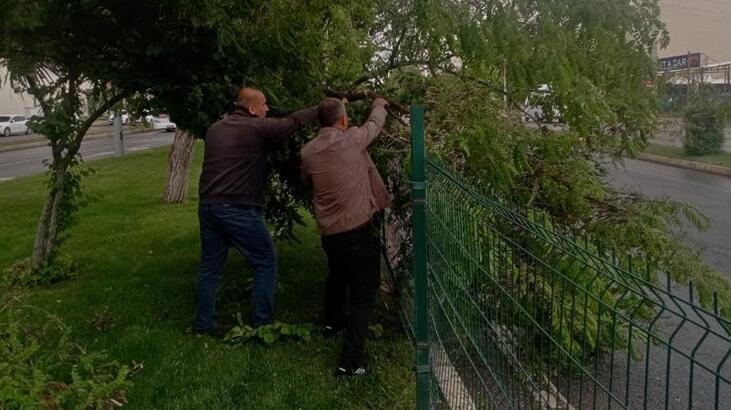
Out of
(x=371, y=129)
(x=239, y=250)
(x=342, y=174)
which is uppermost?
(x=371, y=129)

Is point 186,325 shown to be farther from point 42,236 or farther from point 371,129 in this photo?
point 42,236

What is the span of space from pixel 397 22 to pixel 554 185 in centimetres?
161

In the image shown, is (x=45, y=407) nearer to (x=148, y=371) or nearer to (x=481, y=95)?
(x=148, y=371)

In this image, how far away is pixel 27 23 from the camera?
4414 mm

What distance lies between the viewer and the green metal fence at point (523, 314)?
1868mm

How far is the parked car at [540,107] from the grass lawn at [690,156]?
14.2m

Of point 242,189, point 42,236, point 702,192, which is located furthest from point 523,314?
point 702,192

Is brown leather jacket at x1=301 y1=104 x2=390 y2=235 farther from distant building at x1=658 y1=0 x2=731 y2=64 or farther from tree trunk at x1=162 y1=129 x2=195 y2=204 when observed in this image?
distant building at x1=658 y1=0 x2=731 y2=64

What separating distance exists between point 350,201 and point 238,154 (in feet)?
2.71

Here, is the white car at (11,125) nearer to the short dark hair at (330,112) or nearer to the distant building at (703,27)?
the distant building at (703,27)

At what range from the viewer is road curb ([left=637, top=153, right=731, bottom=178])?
703 inches

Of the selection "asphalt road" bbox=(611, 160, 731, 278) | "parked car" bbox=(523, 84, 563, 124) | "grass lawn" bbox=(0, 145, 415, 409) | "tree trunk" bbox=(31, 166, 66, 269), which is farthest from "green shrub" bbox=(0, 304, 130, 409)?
"asphalt road" bbox=(611, 160, 731, 278)

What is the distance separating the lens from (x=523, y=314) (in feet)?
7.82

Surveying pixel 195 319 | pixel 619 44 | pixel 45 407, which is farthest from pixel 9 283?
pixel 619 44
